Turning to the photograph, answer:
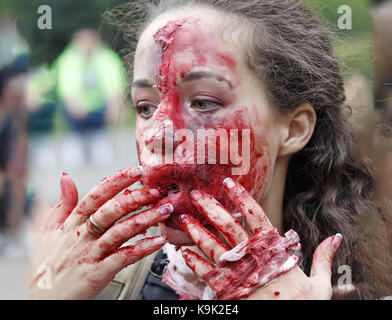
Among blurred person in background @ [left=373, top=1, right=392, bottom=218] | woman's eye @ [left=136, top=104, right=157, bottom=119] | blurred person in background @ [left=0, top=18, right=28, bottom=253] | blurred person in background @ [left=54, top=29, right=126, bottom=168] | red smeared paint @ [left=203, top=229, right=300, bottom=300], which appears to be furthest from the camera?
blurred person in background @ [left=54, top=29, right=126, bottom=168]

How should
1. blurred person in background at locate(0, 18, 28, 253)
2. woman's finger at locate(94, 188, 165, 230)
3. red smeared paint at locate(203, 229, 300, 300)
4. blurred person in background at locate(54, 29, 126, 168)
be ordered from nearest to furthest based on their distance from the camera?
1. red smeared paint at locate(203, 229, 300, 300)
2. woman's finger at locate(94, 188, 165, 230)
3. blurred person in background at locate(0, 18, 28, 253)
4. blurred person in background at locate(54, 29, 126, 168)

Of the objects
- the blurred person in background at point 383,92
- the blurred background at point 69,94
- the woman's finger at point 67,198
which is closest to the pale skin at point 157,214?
the woman's finger at point 67,198

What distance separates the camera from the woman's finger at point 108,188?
4.75ft

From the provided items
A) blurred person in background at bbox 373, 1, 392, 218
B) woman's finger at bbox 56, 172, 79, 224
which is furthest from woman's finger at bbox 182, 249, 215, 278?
blurred person in background at bbox 373, 1, 392, 218

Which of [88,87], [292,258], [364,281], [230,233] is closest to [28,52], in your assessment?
[88,87]

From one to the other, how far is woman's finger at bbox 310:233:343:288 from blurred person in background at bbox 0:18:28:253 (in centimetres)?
160

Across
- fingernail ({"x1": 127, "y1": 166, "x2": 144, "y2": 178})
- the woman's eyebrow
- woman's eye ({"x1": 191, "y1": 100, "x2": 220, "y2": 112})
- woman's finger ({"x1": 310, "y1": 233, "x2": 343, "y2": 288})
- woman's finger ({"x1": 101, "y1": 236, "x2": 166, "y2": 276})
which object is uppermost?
the woman's eyebrow

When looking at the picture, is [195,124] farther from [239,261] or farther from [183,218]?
[239,261]

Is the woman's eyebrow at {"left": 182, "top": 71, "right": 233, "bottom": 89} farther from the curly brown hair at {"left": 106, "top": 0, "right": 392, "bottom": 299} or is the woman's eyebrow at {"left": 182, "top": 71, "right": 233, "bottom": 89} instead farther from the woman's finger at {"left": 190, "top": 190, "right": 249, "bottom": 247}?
the woman's finger at {"left": 190, "top": 190, "right": 249, "bottom": 247}

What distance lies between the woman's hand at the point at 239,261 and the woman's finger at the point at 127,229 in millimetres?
73

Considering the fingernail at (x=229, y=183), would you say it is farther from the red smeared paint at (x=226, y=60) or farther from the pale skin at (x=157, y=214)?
the red smeared paint at (x=226, y=60)

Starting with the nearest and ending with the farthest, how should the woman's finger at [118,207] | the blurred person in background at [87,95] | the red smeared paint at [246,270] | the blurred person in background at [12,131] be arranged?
the red smeared paint at [246,270] < the woman's finger at [118,207] < the blurred person in background at [12,131] < the blurred person in background at [87,95]

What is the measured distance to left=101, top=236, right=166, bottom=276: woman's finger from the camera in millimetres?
1414
